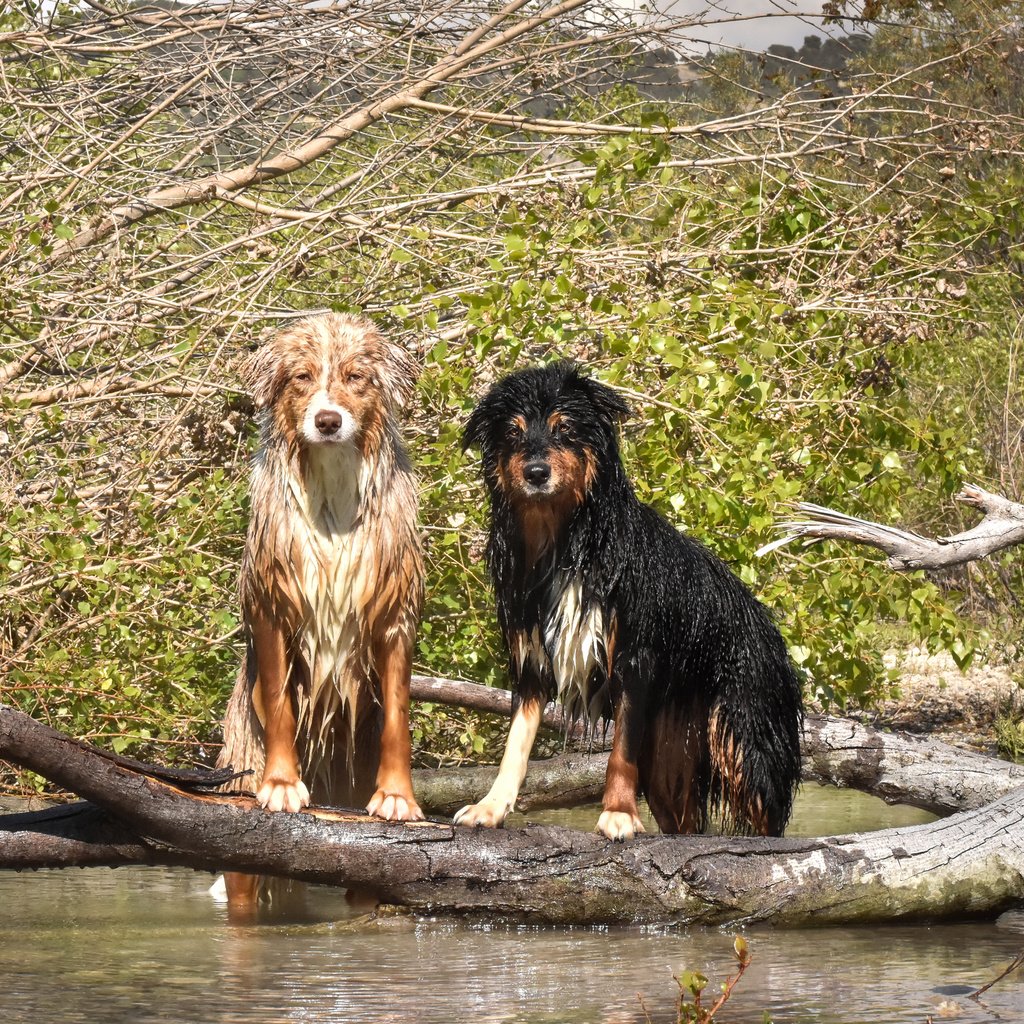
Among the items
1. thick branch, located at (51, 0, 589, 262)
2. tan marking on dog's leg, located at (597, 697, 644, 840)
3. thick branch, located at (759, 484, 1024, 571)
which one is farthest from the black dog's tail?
thick branch, located at (51, 0, 589, 262)

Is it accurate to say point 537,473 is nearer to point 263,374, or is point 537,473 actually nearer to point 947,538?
point 263,374

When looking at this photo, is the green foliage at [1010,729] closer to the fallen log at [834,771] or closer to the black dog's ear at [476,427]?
the fallen log at [834,771]

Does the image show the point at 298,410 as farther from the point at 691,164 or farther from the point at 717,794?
the point at 691,164

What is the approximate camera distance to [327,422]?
5.17 meters

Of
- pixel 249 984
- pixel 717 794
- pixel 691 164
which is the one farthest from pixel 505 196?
pixel 249 984

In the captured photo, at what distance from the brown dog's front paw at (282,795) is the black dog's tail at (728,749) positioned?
55.9 inches

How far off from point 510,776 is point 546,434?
4.21ft

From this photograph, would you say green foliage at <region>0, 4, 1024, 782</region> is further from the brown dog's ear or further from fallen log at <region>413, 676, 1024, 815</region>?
the brown dog's ear

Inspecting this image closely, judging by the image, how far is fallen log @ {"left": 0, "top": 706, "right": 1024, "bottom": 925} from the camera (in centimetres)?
496

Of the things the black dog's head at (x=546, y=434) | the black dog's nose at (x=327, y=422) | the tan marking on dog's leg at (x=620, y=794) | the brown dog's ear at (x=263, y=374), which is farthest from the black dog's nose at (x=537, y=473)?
the brown dog's ear at (x=263, y=374)

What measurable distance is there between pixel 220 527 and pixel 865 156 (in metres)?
4.42

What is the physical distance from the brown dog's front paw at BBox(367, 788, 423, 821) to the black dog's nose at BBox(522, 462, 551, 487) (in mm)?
1247

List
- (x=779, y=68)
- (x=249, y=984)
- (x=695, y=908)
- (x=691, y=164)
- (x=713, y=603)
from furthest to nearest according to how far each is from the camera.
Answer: (x=779, y=68), (x=691, y=164), (x=713, y=603), (x=695, y=908), (x=249, y=984)

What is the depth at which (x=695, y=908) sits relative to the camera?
5203 mm
